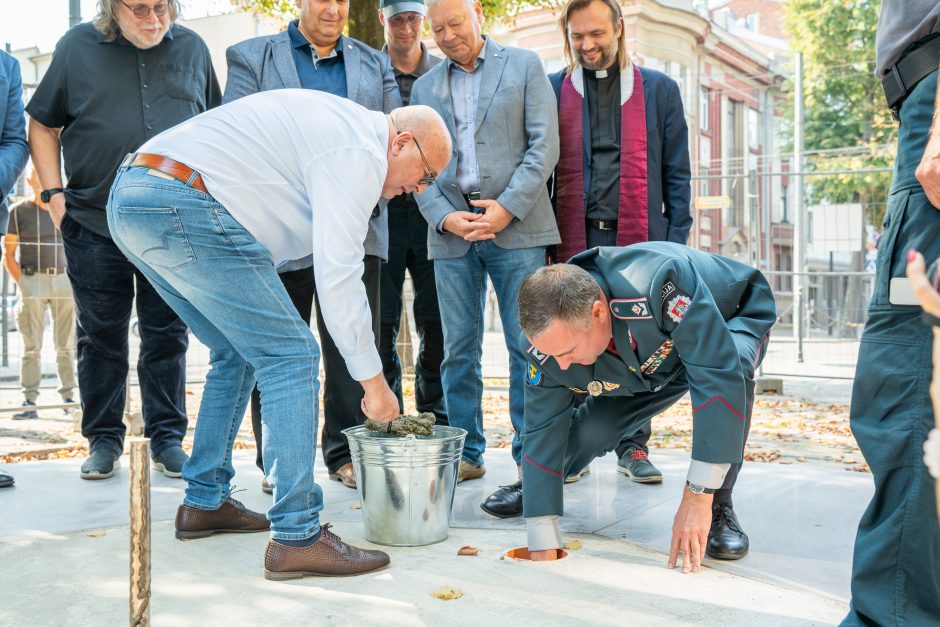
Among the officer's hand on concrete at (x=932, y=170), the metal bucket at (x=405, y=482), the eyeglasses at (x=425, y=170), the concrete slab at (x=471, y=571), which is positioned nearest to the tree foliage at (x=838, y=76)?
the concrete slab at (x=471, y=571)

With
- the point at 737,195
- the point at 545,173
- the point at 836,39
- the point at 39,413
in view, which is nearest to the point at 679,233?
the point at 545,173

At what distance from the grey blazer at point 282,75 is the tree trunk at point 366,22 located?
3444 mm

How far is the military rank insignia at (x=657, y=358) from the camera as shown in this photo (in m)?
2.84

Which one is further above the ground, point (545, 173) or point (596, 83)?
point (596, 83)

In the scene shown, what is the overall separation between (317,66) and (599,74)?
50.5 inches

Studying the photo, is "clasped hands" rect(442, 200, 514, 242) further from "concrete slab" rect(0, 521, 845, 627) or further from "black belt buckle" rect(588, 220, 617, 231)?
"concrete slab" rect(0, 521, 845, 627)

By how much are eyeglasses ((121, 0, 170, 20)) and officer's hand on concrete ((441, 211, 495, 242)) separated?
167cm

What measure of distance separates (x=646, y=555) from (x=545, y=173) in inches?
65.5

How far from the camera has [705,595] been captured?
268 cm

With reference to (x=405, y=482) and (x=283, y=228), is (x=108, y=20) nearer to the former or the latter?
(x=283, y=228)

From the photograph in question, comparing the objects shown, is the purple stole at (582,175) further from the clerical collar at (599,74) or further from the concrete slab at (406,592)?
the concrete slab at (406,592)

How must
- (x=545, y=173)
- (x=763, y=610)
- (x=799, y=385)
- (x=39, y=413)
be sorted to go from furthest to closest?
(x=799, y=385) < (x=39, y=413) < (x=545, y=173) < (x=763, y=610)

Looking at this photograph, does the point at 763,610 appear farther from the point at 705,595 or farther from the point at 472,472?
the point at 472,472

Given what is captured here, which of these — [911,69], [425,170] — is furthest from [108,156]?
[911,69]
